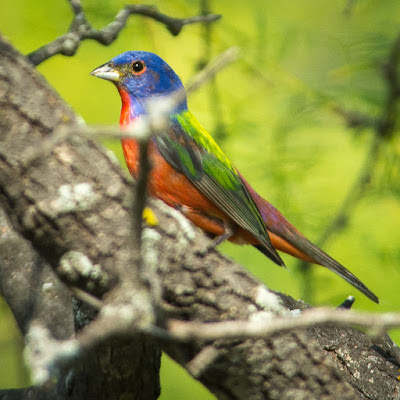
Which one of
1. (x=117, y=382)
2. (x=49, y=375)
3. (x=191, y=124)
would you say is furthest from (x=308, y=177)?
(x=49, y=375)

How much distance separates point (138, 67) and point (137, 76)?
0.23 feet

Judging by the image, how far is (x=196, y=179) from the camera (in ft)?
11.3

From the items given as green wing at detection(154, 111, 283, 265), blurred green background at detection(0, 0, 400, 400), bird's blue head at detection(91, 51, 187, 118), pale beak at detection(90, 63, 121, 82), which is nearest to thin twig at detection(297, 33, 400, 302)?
blurred green background at detection(0, 0, 400, 400)

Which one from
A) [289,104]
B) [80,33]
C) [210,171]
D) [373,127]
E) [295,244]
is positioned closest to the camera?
[80,33]

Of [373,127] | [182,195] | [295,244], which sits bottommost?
[295,244]

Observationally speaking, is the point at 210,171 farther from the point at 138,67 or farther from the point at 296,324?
the point at 296,324

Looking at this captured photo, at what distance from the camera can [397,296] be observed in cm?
479

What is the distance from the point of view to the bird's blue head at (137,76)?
380 centimetres

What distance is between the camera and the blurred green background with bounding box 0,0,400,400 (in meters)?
4.30

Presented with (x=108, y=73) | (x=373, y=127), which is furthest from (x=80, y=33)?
(x=373, y=127)

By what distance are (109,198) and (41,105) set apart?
0.38m

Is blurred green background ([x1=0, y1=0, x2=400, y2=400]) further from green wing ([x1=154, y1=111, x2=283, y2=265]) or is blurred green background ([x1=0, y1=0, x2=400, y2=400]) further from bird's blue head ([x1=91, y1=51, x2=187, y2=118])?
green wing ([x1=154, y1=111, x2=283, y2=265])

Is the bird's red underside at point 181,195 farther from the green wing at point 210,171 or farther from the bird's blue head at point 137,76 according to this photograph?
the bird's blue head at point 137,76

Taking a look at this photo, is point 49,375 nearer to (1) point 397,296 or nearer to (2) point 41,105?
(2) point 41,105
